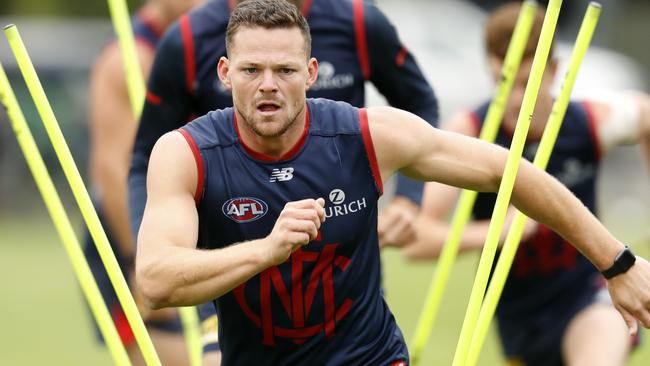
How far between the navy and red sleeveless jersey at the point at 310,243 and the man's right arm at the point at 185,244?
0.13m

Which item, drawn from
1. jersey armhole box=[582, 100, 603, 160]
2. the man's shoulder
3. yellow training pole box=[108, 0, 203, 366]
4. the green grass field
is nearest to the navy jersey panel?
yellow training pole box=[108, 0, 203, 366]

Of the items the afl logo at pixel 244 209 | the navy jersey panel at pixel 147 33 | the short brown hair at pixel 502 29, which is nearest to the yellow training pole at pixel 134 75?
the navy jersey panel at pixel 147 33

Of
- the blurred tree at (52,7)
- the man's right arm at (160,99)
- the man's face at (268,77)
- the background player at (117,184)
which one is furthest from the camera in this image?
the blurred tree at (52,7)

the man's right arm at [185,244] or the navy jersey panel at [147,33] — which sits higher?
the man's right arm at [185,244]

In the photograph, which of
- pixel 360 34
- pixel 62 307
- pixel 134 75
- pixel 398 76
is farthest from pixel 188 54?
pixel 62 307

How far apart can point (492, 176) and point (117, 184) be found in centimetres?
407

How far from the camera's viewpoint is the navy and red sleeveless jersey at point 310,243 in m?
5.39

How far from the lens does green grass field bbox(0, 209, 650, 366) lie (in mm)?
13047

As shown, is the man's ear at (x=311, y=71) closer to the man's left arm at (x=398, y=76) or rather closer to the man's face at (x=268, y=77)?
the man's face at (x=268, y=77)

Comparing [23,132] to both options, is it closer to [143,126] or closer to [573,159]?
[143,126]

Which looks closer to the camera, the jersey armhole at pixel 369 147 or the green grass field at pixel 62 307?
the jersey armhole at pixel 369 147

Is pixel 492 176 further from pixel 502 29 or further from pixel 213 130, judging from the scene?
pixel 502 29

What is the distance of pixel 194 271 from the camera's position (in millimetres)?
4926

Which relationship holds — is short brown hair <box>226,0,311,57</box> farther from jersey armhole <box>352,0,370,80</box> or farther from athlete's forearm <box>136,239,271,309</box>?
jersey armhole <box>352,0,370,80</box>
